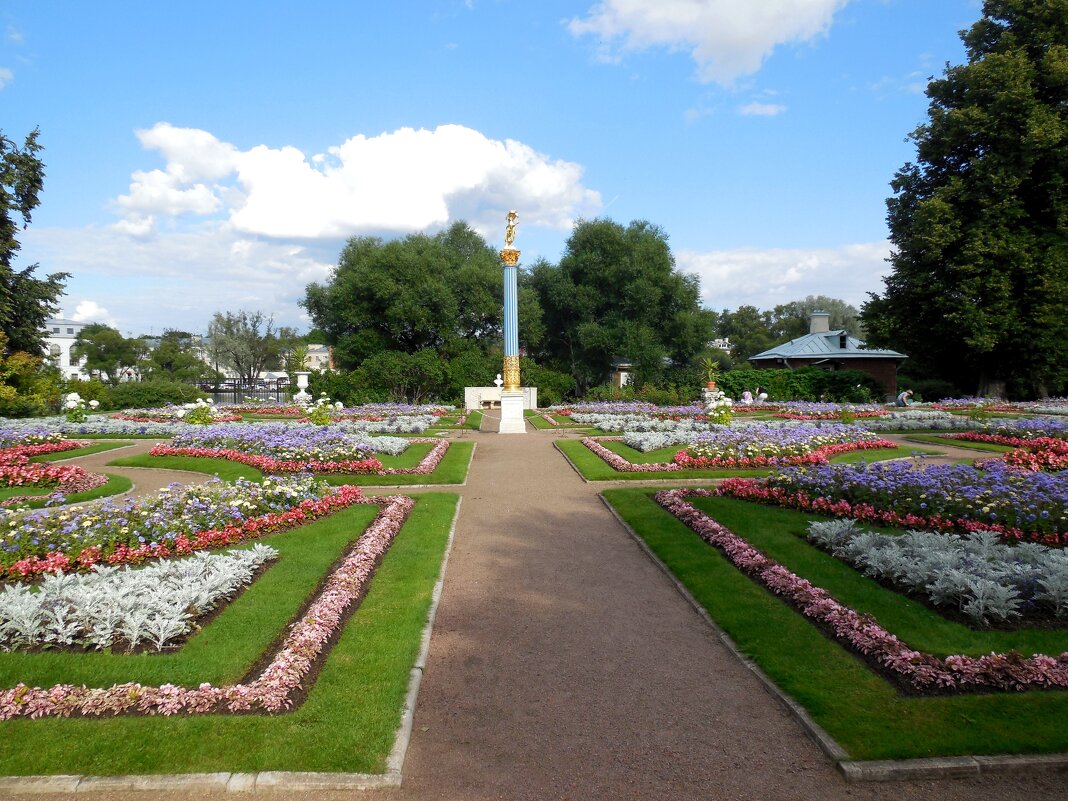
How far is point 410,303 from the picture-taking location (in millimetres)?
40062

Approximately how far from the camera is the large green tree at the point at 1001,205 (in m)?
26.9

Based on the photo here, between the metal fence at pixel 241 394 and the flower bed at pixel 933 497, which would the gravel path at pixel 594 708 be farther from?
the metal fence at pixel 241 394

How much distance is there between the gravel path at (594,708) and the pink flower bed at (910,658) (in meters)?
0.95

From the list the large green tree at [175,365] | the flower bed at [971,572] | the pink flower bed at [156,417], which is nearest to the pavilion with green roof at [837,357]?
the pink flower bed at [156,417]

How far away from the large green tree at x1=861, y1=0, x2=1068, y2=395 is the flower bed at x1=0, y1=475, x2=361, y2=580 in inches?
1122

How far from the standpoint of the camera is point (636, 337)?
42.3 meters

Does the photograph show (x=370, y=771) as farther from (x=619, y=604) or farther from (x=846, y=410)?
(x=846, y=410)

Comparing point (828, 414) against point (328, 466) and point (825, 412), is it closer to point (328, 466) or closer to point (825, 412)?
point (825, 412)

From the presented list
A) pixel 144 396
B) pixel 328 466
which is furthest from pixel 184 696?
pixel 144 396

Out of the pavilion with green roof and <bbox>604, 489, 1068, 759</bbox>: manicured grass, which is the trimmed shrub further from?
the pavilion with green roof

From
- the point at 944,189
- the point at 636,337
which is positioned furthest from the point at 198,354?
the point at 944,189

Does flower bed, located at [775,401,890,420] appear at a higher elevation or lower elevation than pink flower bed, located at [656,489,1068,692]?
higher

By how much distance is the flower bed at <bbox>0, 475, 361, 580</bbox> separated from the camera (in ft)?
24.6

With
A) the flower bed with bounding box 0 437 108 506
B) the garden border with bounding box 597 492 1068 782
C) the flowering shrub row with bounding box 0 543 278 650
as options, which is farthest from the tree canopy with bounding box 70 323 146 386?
the garden border with bounding box 597 492 1068 782
